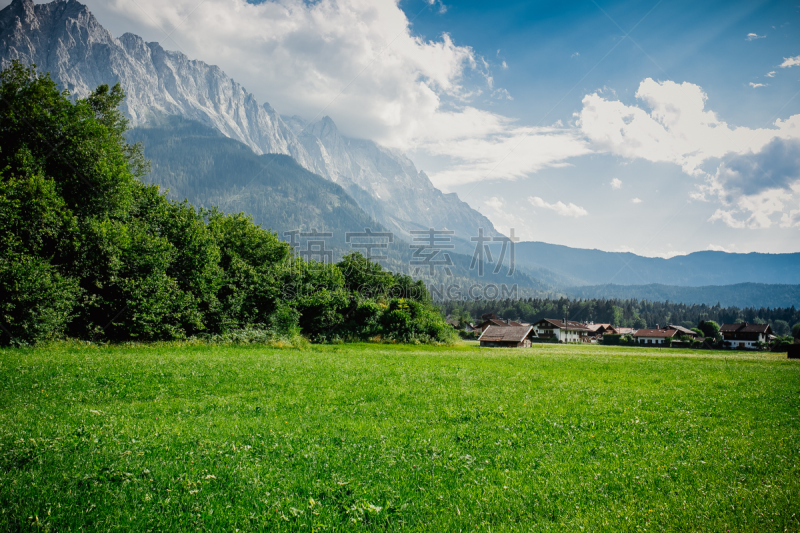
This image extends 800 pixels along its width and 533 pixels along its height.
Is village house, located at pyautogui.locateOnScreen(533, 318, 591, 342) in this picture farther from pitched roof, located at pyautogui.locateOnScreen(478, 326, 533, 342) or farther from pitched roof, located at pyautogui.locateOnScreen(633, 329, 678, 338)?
pitched roof, located at pyautogui.locateOnScreen(478, 326, 533, 342)

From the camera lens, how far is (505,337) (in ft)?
265

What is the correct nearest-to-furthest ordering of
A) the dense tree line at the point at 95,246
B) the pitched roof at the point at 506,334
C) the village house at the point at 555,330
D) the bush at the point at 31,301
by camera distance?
the bush at the point at 31,301
the dense tree line at the point at 95,246
the pitched roof at the point at 506,334
the village house at the point at 555,330

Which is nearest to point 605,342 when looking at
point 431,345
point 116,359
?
point 431,345

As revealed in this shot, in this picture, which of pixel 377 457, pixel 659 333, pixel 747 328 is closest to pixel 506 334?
pixel 377 457

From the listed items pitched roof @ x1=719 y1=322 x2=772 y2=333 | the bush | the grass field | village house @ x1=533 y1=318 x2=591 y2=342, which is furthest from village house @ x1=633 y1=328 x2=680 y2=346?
the bush

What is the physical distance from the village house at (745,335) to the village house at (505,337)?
80.7m

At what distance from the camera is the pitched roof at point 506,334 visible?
263 feet

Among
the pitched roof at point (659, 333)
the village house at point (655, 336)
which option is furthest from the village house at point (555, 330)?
the pitched roof at point (659, 333)

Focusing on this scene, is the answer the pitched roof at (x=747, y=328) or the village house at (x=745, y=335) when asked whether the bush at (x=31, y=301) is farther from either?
the pitched roof at (x=747, y=328)

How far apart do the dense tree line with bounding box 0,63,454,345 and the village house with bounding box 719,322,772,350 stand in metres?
140

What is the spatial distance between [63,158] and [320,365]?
23963 millimetres

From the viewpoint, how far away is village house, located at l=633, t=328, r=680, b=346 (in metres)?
124

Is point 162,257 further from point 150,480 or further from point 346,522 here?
point 346,522

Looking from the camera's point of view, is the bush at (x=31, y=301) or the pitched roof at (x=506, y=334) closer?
the bush at (x=31, y=301)
